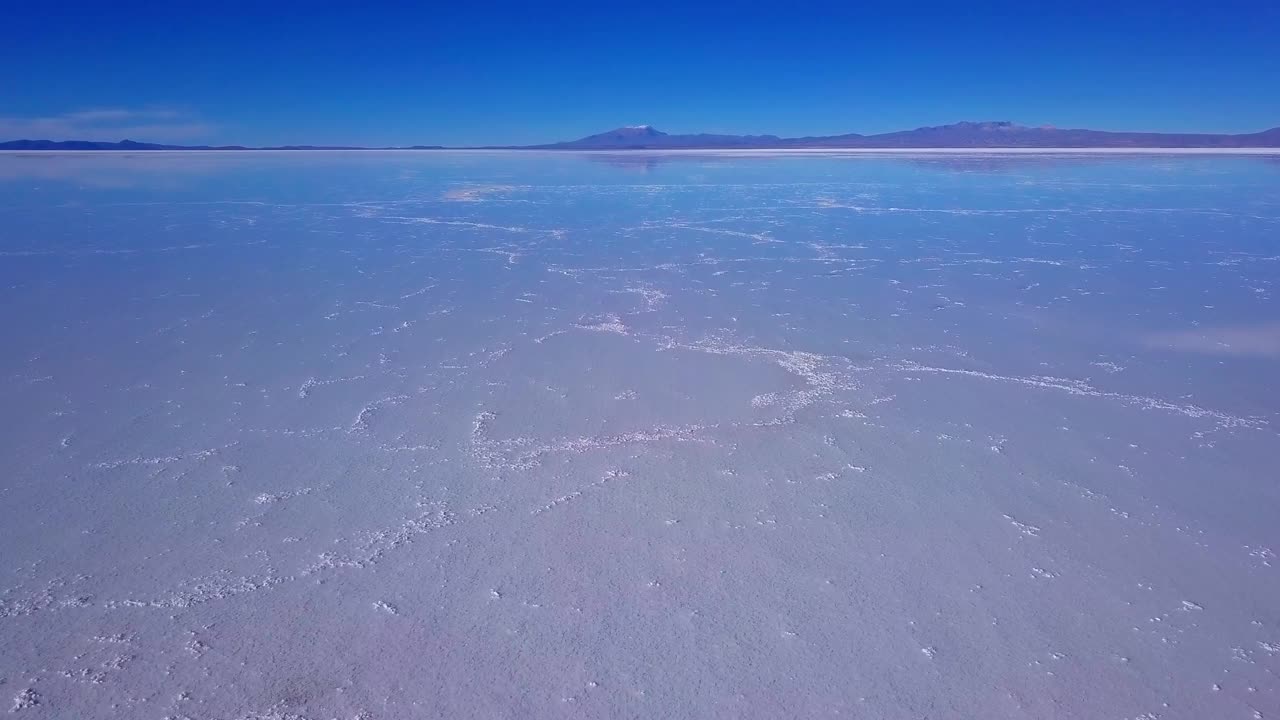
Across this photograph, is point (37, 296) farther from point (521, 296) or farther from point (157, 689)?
point (157, 689)

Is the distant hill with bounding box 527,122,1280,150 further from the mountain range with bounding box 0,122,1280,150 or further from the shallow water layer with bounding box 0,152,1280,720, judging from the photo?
the shallow water layer with bounding box 0,152,1280,720

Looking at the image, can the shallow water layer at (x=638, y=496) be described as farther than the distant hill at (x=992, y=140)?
No

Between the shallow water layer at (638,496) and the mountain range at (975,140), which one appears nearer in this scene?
the shallow water layer at (638,496)

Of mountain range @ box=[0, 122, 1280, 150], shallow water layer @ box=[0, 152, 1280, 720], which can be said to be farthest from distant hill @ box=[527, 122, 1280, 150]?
shallow water layer @ box=[0, 152, 1280, 720]

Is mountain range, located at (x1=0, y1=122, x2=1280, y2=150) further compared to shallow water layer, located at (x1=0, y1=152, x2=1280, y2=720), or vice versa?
mountain range, located at (x1=0, y1=122, x2=1280, y2=150)

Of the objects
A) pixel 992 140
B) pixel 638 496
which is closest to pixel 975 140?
pixel 992 140

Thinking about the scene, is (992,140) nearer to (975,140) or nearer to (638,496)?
(975,140)

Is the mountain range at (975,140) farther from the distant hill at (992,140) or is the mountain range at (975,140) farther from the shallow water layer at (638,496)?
the shallow water layer at (638,496)

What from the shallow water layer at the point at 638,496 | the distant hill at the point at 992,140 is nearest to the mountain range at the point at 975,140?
the distant hill at the point at 992,140

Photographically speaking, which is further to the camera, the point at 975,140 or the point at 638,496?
the point at 975,140
